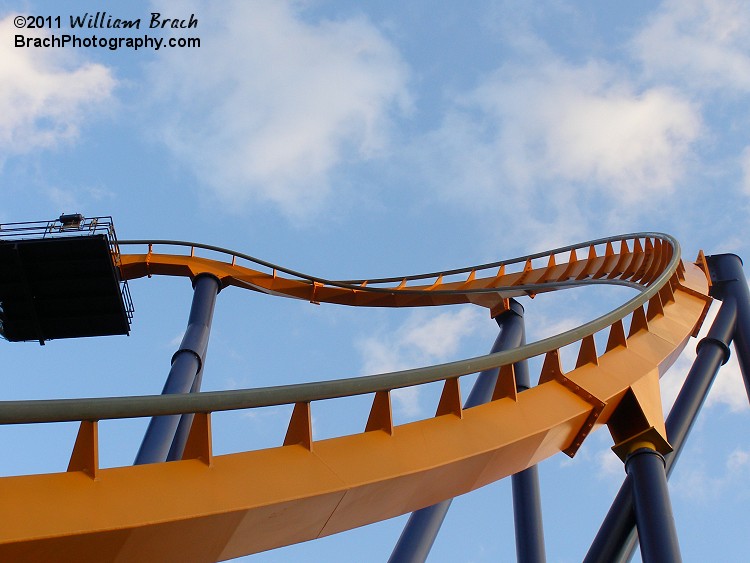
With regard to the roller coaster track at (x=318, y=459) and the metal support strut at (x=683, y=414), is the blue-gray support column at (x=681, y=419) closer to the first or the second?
the metal support strut at (x=683, y=414)

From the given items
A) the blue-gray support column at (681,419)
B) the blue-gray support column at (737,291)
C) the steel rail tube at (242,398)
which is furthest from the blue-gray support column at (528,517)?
the steel rail tube at (242,398)

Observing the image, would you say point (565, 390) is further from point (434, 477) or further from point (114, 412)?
point (114, 412)

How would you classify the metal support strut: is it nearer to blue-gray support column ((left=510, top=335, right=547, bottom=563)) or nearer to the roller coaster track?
the roller coaster track

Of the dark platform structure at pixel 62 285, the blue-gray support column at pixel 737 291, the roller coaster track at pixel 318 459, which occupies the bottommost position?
the roller coaster track at pixel 318 459

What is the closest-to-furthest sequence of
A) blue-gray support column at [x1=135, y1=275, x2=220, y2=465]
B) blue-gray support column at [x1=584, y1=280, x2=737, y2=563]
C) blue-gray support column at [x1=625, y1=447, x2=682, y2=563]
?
1. blue-gray support column at [x1=625, y1=447, x2=682, y2=563]
2. blue-gray support column at [x1=584, y1=280, x2=737, y2=563]
3. blue-gray support column at [x1=135, y1=275, x2=220, y2=465]

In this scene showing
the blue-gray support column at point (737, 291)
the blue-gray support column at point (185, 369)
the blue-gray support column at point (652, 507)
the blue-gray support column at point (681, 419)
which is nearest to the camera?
the blue-gray support column at point (652, 507)

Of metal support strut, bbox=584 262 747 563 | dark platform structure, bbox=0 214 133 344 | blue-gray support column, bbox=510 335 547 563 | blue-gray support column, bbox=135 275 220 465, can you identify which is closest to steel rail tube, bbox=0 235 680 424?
metal support strut, bbox=584 262 747 563

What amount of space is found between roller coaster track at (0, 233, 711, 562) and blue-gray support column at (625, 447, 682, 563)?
0.48 ft

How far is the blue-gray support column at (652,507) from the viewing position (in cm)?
425

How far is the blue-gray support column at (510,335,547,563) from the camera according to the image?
24.5 feet

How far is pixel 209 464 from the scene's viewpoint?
3303 millimetres

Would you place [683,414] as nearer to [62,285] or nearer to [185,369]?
[185,369]

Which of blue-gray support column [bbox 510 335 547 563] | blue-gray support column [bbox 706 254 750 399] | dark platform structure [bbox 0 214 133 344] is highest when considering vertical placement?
dark platform structure [bbox 0 214 133 344]

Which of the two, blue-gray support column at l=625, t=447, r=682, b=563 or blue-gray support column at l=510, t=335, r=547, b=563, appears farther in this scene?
blue-gray support column at l=510, t=335, r=547, b=563
